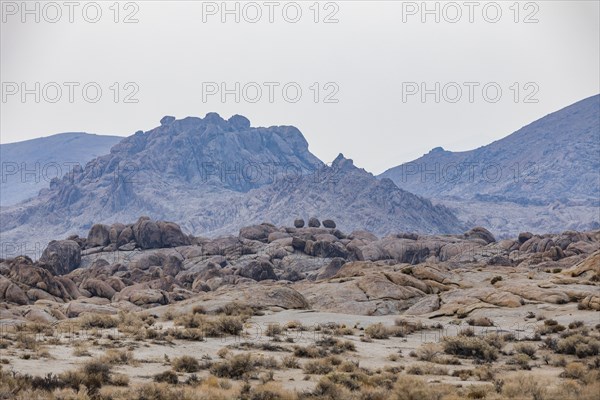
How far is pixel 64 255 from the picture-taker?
4350 inches

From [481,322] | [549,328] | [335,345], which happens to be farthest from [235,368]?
[481,322]

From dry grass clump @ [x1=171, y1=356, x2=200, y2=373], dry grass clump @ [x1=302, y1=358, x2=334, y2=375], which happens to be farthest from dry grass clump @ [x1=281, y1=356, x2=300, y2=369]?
dry grass clump @ [x1=171, y1=356, x2=200, y2=373]

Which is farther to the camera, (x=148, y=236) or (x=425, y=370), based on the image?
(x=148, y=236)

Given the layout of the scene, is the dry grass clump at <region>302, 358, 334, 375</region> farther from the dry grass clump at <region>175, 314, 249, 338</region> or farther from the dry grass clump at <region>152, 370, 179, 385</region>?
the dry grass clump at <region>175, 314, 249, 338</region>

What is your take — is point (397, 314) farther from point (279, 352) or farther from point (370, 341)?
point (279, 352)

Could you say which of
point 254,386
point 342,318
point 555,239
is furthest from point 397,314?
point 555,239

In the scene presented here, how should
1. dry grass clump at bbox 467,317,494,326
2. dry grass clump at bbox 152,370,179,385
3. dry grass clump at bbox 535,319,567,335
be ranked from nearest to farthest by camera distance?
dry grass clump at bbox 152,370,179,385 < dry grass clump at bbox 535,319,567,335 < dry grass clump at bbox 467,317,494,326

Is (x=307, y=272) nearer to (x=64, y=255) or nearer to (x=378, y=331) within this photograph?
(x=64, y=255)

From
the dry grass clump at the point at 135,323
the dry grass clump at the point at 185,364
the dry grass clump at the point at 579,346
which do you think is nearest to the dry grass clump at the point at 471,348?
the dry grass clump at the point at 579,346

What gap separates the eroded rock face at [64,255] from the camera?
108m

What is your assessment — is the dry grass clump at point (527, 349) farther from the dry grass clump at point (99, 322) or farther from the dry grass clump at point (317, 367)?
the dry grass clump at point (99, 322)

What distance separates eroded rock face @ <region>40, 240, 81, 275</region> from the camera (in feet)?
353

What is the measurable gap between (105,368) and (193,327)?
34.0 feet

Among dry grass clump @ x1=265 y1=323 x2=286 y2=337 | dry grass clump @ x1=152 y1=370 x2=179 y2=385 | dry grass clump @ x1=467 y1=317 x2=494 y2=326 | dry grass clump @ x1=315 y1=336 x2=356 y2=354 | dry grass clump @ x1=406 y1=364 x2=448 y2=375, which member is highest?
dry grass clump @ x1=152 y1=370 x2=179 y2=385
